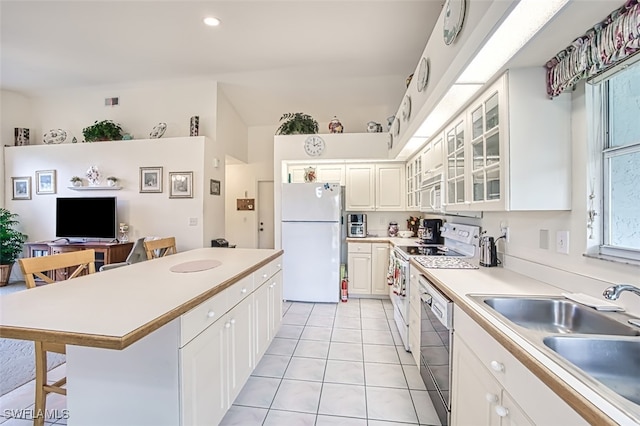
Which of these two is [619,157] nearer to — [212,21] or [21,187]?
[212,21]

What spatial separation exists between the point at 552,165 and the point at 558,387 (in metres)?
1.19

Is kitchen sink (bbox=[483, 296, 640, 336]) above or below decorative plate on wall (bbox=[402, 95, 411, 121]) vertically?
below

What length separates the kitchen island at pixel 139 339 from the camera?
0.99m

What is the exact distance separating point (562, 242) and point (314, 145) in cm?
333

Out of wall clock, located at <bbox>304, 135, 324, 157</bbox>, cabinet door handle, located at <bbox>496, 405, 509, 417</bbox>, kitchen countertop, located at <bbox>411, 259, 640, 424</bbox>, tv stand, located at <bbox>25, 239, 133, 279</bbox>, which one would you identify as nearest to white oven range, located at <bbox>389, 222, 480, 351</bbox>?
kitchen countertop, located at <bbox>411, 259, 640, 424</bbox>

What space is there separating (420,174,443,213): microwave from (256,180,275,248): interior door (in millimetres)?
3296

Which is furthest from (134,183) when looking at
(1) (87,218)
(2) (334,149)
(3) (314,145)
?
(2) (334,149)

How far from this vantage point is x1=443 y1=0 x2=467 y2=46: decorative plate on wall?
54.9 inches

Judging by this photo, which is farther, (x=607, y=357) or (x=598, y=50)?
(x=598, y=50)

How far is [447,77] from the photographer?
163 cm

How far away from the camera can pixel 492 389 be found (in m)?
1.05

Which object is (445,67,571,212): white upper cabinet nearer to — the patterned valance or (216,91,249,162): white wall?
the patterned valance

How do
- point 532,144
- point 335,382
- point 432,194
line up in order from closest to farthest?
1. point 532,144
2. point 335,382
3. point 432,194

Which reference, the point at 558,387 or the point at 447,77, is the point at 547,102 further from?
the point at 558,387
